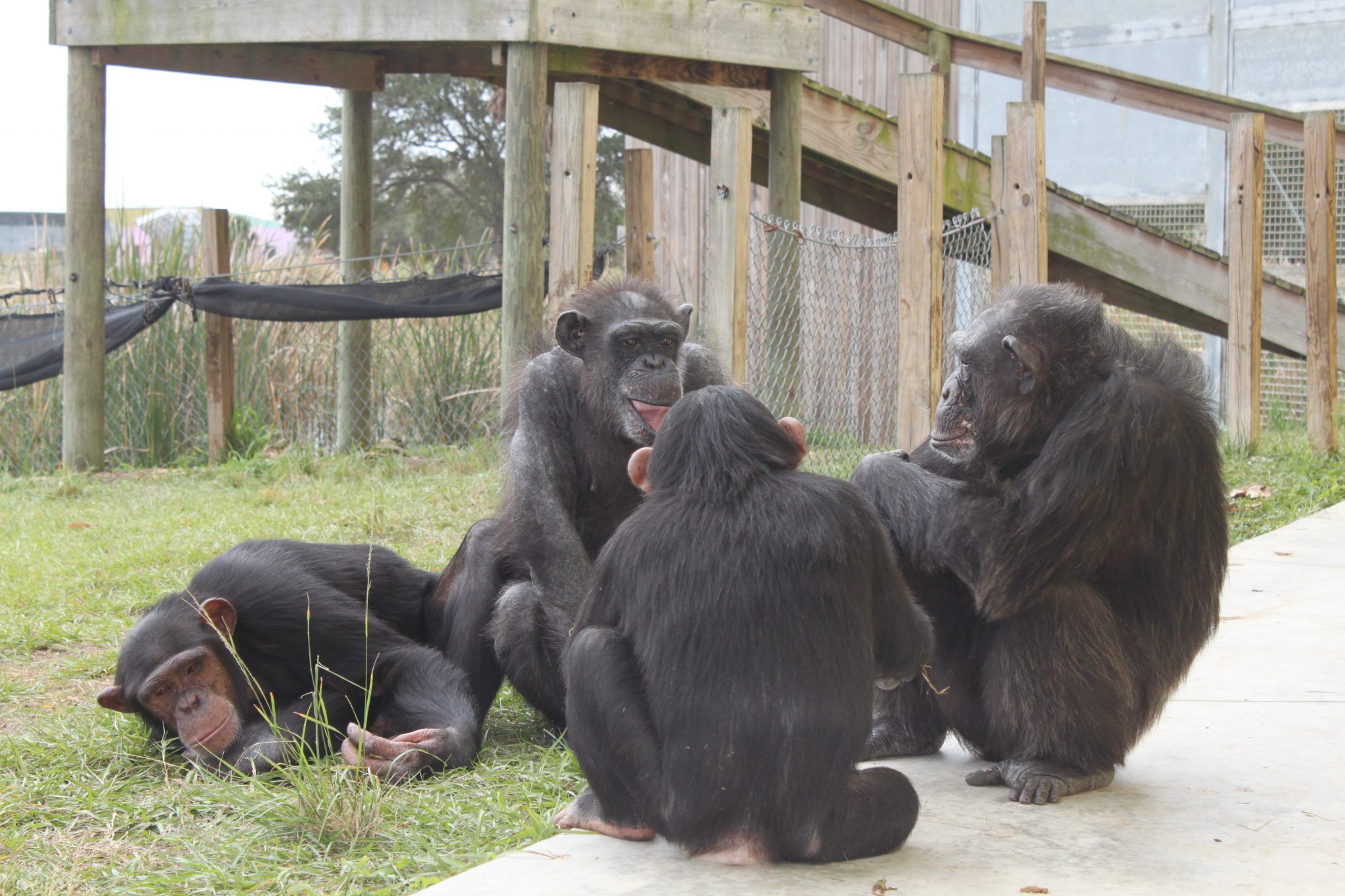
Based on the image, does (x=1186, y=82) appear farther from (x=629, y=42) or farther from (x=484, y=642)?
(x=484, y=642)

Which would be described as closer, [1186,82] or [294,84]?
[294,84]

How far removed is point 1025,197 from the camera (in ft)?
19.9

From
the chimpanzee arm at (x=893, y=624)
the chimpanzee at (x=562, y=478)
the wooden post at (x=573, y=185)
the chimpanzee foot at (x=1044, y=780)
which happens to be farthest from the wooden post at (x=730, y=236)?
the chimpanzee arm at (x=893, y=624)

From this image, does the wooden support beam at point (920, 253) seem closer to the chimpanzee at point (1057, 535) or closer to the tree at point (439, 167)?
the chimpanzee at point (1057, 535)

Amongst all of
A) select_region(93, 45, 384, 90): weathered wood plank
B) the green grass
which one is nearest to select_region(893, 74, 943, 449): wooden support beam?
the green grass

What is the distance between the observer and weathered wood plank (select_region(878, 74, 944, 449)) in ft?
18.9

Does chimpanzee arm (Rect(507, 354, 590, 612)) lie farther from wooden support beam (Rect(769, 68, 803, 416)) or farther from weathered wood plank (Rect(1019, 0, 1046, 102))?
weathered wood plank (Rect(1019, 0, 1046, 102))

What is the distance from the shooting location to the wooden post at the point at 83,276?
344 inches

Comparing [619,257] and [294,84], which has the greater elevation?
[294,84]

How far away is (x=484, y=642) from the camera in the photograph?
4082 millimetres

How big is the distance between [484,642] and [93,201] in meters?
6.21

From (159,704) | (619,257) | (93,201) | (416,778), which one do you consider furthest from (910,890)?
(619,257)

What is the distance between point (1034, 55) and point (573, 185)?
4123 mm

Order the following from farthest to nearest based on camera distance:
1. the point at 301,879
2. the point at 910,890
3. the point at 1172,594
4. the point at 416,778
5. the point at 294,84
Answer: the point at 294,84 < the point at 416,778 < the point at 1172,594 < the point at 301,879 < the point at 910,890
